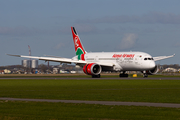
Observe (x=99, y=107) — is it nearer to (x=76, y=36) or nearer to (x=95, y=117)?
(x=95, y=117)

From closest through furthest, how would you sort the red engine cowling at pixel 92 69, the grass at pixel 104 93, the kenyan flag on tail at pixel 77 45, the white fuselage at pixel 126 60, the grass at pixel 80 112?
the grass at pixel 80 112 → the grass at pixel 104 93 → the white fuselage at pixel 126 60 → the red engine cowling at pixel 92 69 → the kenyan flag on tail at pixel 77 45

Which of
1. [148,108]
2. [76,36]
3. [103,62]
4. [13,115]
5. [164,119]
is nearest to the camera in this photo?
[164,119]

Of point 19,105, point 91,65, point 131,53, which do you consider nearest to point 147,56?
point 131,53

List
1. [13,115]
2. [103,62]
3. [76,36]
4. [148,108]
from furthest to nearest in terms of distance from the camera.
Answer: [76,36] < [103,62] < [148,108] < [13,115]

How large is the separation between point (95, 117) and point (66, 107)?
4419 millimetres

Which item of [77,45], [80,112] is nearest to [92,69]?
[77,45]

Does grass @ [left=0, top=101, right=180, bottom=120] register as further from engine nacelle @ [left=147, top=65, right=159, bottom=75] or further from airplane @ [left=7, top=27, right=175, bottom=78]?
engine nacelle @ [left=147, top=65, right=159, bottom=75]

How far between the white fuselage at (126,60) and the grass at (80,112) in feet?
159

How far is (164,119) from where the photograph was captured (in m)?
18.1

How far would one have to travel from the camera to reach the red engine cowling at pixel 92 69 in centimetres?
7331

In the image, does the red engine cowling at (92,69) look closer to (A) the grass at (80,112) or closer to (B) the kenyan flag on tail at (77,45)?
(B) the kenyan flag on tail at (77,45)

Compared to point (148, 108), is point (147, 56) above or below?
above

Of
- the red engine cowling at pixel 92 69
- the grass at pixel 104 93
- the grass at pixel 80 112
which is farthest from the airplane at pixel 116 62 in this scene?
the grass at pixel 80 112

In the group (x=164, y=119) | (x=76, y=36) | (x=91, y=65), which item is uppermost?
(x=76, y=36)
